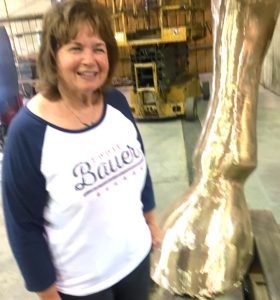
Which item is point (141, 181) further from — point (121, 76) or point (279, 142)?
point (121, 76)

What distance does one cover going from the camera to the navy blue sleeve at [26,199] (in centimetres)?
75

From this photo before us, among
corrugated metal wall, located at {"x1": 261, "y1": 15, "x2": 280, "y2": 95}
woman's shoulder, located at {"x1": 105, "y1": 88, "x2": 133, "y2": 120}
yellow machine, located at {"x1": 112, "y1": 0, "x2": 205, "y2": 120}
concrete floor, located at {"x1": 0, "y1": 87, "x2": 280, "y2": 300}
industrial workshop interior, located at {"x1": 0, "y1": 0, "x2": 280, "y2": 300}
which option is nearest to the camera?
woman's shoulder, located at {"x1": 105, "y1": 88, "x2": 133, "y2": 120}

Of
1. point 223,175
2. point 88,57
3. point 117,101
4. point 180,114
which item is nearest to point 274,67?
point 180,114

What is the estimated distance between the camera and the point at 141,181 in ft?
3.15

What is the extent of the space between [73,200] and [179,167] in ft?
6.58

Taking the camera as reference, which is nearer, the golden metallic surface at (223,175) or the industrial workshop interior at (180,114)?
the golden metallic surface at (223,175)

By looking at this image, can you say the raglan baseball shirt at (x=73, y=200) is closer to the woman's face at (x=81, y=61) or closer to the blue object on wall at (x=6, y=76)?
the woman's face at (x=81, y=61)

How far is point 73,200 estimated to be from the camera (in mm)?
786

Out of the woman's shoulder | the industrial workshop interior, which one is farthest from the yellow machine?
the woman's shoulder

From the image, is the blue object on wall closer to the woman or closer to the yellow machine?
the yellow machine

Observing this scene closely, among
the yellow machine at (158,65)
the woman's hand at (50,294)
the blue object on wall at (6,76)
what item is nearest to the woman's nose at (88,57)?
the woman's hand at (50,294)

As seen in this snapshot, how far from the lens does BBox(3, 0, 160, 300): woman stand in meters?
0.76

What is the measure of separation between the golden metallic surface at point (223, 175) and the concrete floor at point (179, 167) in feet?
1.88

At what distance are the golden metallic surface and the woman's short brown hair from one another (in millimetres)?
434
